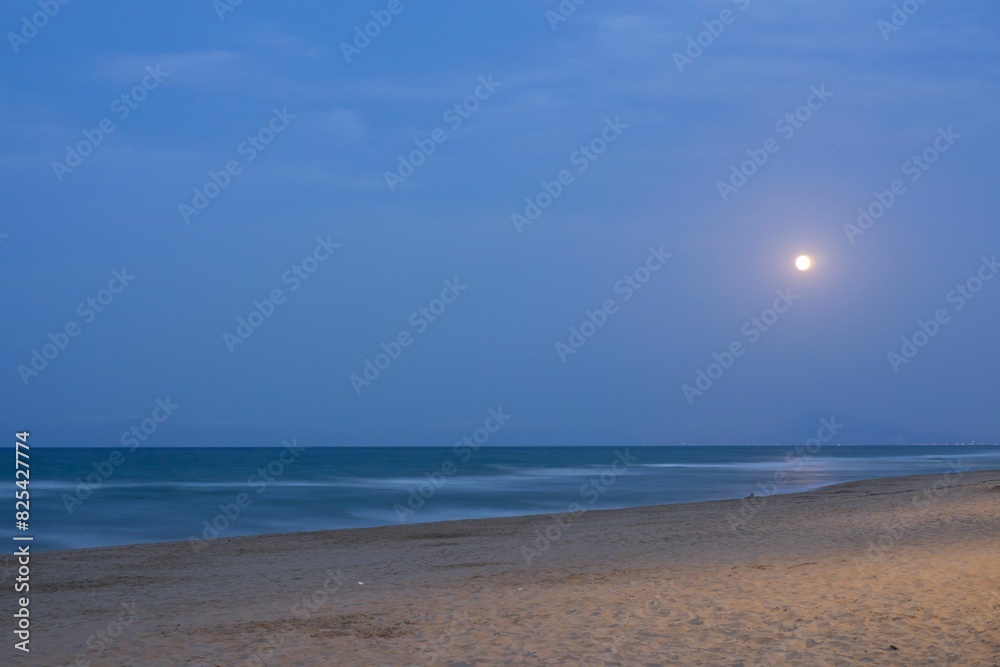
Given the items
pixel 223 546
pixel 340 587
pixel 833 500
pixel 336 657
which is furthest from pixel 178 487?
pixel 336 657

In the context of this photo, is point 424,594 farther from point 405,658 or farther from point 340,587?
point 405,658

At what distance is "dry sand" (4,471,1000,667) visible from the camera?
820 centimetres

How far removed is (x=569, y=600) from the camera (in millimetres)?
10547

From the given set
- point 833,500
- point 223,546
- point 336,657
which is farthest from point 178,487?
point 336,657

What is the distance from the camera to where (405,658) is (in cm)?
819

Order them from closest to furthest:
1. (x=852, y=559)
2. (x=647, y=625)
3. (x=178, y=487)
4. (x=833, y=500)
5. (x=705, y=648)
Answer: (x=705, y=648)
(x=647, y=625)
(x=852, y=559)
(x=833, y=500)
(x=178, y=487)

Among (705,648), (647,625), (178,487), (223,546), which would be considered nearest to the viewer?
(705,648)

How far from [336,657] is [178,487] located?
53.3m

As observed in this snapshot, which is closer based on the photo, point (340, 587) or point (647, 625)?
point (647, 625)

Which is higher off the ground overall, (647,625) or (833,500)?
(833,500)

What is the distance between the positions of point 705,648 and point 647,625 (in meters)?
1.01

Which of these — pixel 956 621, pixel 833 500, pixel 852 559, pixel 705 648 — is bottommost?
pixel 705 648

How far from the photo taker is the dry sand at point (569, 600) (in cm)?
820

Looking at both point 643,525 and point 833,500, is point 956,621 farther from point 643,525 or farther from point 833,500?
point 833,500
